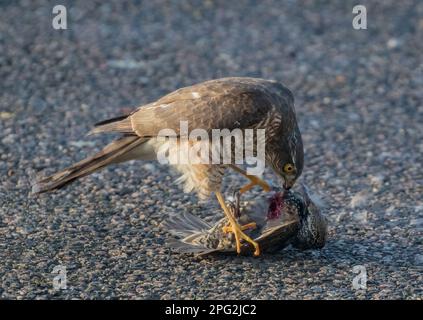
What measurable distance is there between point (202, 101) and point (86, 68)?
3.72 metres

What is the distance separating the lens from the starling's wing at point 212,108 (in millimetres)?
6023

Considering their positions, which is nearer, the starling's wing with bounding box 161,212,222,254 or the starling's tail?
the starling's wing with bounding box 161,212,222,254

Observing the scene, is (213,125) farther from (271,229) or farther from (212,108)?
(271,229)

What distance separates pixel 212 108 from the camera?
6.07 meters

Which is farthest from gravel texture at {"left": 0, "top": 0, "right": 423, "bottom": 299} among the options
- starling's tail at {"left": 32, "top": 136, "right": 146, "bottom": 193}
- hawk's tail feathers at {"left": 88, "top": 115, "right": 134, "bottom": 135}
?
hawk's tail feathers at {"left": 88, "top": 115, "right": 134, "bottom": 135}

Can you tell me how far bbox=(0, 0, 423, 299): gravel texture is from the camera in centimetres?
580

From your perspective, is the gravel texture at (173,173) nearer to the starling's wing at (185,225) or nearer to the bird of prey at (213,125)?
the starling's wing at (185,225)

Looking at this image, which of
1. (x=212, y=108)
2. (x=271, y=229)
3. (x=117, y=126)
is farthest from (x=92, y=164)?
(x=271, y=229)

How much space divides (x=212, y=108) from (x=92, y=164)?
2.88 ft

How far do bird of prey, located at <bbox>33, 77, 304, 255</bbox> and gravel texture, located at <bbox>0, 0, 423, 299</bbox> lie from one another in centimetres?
46

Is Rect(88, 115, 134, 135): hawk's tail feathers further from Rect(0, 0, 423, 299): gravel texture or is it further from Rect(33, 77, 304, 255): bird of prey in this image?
Rect(0, 0, 423, 299): gravel texture

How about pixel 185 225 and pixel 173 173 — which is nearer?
pixel 185 225

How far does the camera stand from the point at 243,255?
6070 mm

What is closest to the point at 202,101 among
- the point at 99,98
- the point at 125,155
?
the point at 125,155
